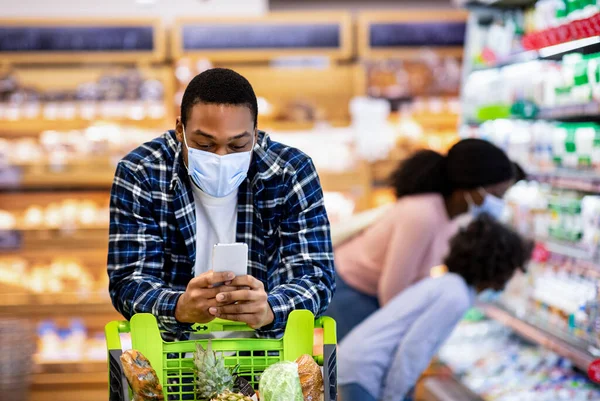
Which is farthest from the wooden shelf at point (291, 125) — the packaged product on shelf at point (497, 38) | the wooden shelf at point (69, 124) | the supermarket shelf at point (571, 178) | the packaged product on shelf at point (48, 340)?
the supermarket shelf at point (571, 178)

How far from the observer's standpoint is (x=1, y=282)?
557 cm

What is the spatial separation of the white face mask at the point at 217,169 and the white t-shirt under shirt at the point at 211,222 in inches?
2.6

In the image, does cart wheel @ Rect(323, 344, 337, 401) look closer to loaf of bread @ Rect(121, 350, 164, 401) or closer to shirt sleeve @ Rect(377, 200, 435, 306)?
loaf of bread @ Rect(121, 350, 164, 401)

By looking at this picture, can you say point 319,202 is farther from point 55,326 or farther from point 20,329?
point 55,326

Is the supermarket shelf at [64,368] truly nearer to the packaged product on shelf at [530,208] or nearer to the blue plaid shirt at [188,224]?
the packaged product on shelf at [530,208]

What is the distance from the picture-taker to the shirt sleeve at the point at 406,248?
10.8ft

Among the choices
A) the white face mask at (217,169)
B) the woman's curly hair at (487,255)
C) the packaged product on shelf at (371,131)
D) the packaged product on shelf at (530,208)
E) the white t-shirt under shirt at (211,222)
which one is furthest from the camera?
the packaged product on shelf at (371,131)

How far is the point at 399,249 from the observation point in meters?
3.29

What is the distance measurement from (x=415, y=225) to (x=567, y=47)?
1.03 m

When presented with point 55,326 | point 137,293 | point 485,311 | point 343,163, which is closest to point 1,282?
point 55,326

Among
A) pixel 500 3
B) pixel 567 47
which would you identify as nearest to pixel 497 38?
pixel 500 3

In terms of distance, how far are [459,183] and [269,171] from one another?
159 centimetres

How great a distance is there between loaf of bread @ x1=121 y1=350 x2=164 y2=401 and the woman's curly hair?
164 cm

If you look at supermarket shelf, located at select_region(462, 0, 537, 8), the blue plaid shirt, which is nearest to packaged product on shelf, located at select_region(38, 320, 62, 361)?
supermarket shelf, located at select_region(462, 0, 537, 8)
